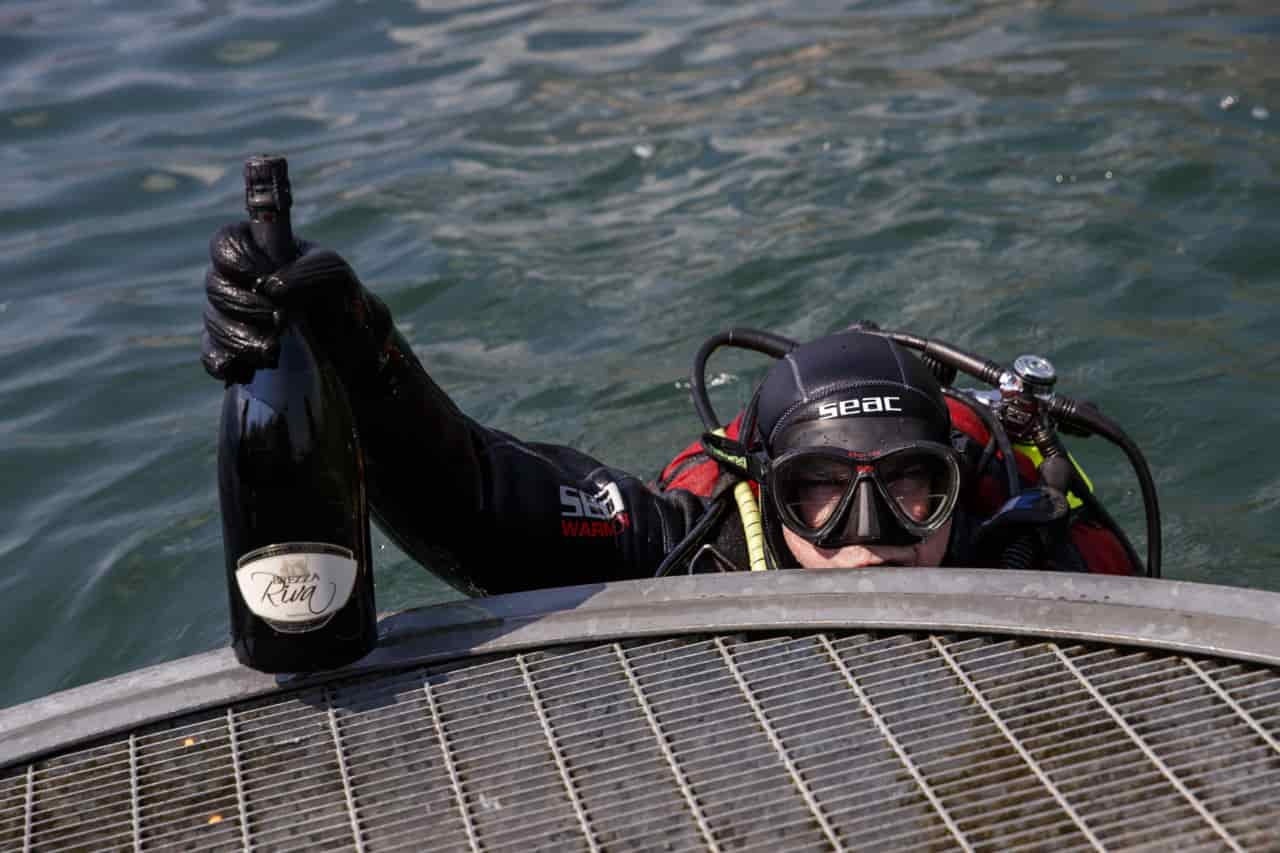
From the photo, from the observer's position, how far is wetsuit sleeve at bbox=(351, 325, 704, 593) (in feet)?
9.22

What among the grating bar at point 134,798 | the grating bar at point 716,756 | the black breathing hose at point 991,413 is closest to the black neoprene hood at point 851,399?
the black breathing hose at point 991,413

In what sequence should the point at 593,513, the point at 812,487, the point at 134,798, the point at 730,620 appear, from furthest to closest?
the point at 593,513 → the point at 812,487 → the point at 730,620 → the point at 134,798

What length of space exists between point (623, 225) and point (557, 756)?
4970mm

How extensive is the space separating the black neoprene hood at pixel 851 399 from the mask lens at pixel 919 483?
48mm

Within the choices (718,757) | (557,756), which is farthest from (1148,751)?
(557,756)

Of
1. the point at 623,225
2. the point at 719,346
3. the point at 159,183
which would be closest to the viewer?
the point at 719,346

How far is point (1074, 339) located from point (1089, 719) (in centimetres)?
365

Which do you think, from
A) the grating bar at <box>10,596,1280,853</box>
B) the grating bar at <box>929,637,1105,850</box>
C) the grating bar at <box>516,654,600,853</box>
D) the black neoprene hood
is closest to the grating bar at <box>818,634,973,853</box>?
the grating bar at <box>10,596,1280,853</box>

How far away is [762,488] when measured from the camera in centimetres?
294

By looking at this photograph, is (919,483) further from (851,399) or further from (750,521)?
(750,521)

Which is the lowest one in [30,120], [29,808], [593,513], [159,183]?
[159,183]

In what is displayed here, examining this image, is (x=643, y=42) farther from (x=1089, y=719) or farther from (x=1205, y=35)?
(x=1089, y=719)

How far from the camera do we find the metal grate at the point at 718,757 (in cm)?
186

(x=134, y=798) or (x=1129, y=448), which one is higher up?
(x=134, y=798)
